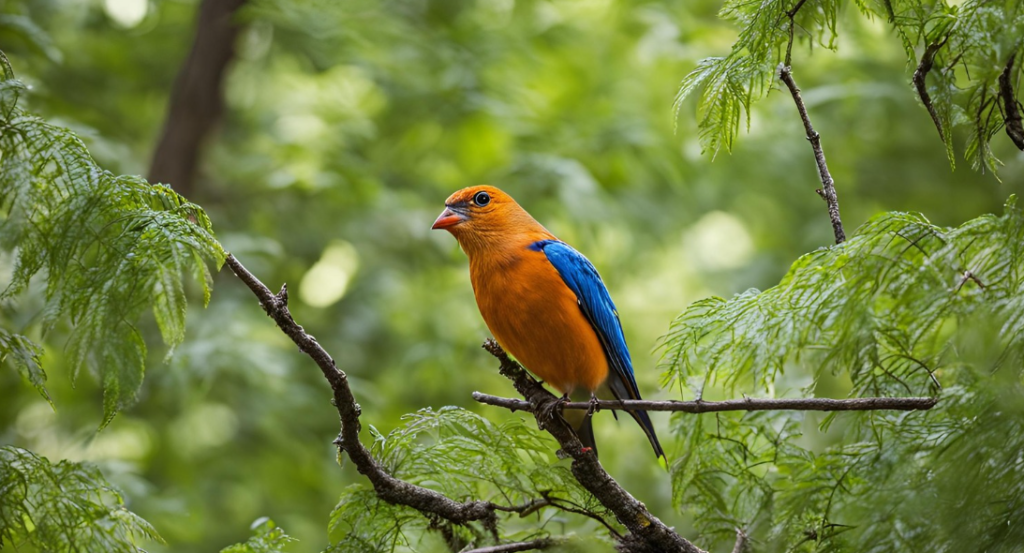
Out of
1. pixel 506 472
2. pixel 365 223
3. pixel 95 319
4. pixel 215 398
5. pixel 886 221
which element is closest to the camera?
pixel 95 319

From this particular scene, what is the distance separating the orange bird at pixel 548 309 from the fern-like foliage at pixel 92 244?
164 centimetres

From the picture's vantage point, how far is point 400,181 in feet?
26.5

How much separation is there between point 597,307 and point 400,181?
15.4 ft

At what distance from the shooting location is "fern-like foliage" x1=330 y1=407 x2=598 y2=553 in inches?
103

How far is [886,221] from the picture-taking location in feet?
6.95

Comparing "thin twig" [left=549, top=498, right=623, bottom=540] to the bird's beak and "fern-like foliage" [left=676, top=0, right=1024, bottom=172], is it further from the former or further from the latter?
the bird's beak

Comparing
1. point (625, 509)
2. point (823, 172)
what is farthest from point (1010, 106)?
point (625, 509)

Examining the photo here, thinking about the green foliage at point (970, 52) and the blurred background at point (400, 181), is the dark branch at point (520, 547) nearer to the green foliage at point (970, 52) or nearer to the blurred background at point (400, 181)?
the green foliage at point (970, 52)

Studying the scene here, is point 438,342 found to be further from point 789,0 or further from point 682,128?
point 789,0

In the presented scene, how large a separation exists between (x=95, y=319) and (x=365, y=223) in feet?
19.7

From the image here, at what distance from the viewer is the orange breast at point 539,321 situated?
3469 millimetres

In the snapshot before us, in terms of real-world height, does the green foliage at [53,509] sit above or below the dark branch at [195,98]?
below

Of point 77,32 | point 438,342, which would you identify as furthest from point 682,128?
point 77,32

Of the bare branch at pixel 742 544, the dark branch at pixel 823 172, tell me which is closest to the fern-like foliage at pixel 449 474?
the bare branch at pixel 742 544
